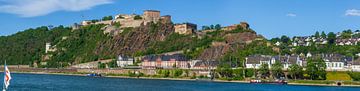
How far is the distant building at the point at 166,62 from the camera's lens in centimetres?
10683

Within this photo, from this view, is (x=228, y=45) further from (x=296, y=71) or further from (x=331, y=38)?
(x=296, y=71)

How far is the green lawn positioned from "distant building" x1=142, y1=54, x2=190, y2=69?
102ft

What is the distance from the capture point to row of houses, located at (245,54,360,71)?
285 feet

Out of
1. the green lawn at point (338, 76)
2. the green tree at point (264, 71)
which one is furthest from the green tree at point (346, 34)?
the green lawn at point (338, 76)

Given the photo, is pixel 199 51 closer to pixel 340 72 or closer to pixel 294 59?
pixel 294 59

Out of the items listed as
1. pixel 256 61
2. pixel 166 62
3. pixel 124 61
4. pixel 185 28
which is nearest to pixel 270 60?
pixel 256 61

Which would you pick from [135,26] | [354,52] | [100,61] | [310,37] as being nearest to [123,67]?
[100,61]

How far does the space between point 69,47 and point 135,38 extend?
20.9m

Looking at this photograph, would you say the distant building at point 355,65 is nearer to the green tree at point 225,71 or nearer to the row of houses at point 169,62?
the green tree at point 225,71

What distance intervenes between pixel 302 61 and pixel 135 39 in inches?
1998

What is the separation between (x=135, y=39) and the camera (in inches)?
5177

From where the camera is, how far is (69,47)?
144 meters

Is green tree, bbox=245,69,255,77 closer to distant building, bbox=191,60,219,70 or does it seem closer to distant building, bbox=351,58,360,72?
distant building, bbox=191,60,219,70

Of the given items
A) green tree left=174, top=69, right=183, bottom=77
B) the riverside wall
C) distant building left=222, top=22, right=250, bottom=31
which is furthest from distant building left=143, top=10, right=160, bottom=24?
green tree left=174, top=69, right=183, bottom=77
